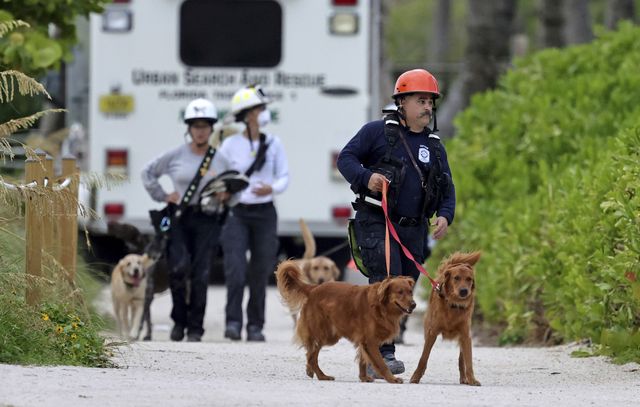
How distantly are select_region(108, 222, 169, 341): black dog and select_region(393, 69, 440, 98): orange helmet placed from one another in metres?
4.15

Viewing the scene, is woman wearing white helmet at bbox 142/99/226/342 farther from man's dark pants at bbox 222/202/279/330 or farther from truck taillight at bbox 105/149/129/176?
truck taillight at bbox 105/149/129/176

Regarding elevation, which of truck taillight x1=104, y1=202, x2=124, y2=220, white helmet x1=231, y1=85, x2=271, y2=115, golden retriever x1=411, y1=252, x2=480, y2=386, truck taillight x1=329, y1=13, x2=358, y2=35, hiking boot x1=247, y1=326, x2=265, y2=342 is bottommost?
hiking boot x1=247, y1=326, x2=265, y2=342

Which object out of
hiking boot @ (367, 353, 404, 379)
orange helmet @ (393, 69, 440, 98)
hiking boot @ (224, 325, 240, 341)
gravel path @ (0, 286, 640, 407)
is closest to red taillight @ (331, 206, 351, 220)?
hiking boot @ (224, 325, 240, 341)

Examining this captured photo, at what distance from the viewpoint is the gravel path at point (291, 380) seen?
7.95 metres

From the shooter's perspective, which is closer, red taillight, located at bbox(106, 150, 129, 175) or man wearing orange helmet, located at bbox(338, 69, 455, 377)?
man wearing orange helmet, located at bbox(338, 69, 455, 377)

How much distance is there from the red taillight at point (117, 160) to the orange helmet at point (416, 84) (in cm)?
771

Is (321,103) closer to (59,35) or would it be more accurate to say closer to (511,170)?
(511,170)

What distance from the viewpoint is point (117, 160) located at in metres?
17.1

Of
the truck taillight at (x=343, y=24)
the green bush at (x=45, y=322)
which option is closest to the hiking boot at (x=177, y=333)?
the green bush at (x=45, y=322)

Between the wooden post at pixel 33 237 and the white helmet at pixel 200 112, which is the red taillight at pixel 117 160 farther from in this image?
the wooden post at pixel 33 237

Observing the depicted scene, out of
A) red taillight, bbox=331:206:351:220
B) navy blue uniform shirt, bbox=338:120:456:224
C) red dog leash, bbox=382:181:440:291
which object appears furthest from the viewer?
red taillight, bbox=331:206:351:220

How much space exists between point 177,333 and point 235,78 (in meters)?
4.36

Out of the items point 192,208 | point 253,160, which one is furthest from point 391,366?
point 253,160

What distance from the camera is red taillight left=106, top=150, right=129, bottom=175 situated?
17047mm
